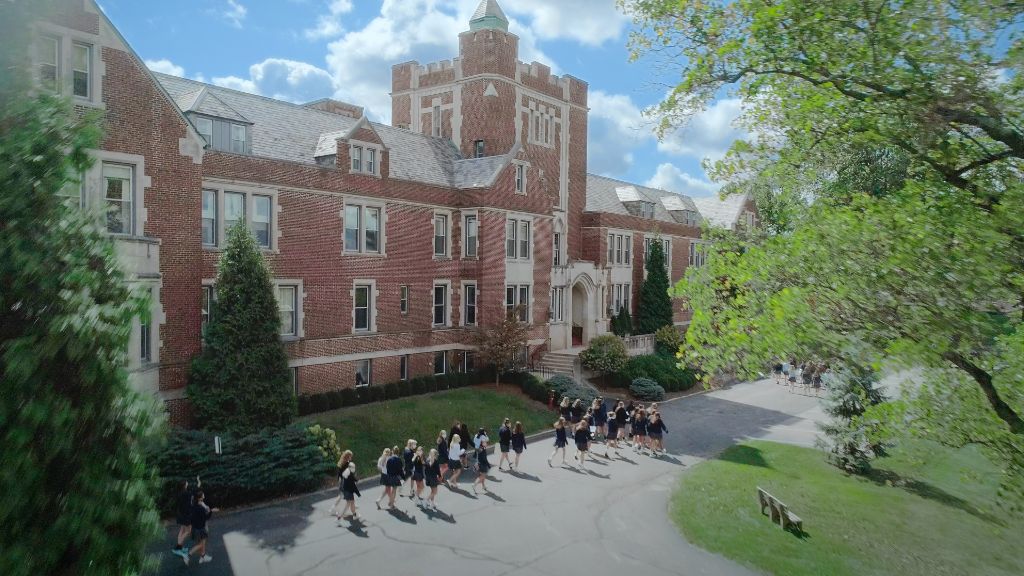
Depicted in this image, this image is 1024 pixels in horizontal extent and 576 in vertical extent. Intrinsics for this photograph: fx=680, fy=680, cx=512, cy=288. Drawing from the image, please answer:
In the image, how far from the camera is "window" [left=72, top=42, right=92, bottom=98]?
18172mm

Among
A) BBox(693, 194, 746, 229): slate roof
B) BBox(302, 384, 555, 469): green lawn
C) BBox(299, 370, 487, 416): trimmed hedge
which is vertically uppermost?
BBox(693, 194, 746, 229): slate roof

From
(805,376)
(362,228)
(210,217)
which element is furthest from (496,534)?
(805,376)

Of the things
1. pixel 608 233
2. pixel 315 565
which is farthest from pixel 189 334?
pixel 608 233

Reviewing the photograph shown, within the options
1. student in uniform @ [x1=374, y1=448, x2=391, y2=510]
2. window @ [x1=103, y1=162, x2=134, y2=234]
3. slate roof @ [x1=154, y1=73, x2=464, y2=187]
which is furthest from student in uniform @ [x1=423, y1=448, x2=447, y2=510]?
slate roof @ [x1=154, y1=73, x2=464, y2=187]

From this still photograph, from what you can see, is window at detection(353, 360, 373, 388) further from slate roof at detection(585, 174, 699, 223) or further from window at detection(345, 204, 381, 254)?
slate roof at detection(585, 174, 699, 223)

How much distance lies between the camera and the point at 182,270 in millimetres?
20594

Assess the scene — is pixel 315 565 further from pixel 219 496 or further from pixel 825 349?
pixel 825 349

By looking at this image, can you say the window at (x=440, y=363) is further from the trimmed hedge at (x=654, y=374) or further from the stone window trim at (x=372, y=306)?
the trimmed hedge at (x=654, y=374)

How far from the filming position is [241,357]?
19.3 m

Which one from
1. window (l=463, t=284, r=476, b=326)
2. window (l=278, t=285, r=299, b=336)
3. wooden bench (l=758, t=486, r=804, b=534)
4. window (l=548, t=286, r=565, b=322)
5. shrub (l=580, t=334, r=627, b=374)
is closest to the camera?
wooden bench (l=758, t=486, r=804, b=534)

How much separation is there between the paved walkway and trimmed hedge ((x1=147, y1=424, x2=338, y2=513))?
2.09ft

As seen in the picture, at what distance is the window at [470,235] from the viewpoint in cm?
3238

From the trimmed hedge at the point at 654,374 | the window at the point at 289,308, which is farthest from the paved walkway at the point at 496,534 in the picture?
the trimmed hedge at the point at 654,374

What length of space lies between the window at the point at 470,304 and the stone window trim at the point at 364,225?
5395 mm
